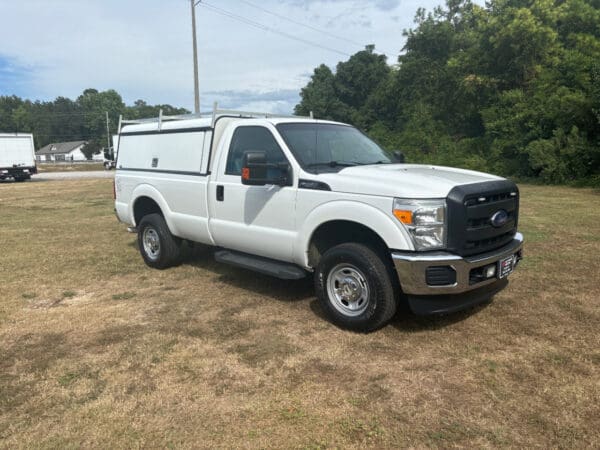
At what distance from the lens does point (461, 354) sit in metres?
3.93

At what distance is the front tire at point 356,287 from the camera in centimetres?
411

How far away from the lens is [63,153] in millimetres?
104375

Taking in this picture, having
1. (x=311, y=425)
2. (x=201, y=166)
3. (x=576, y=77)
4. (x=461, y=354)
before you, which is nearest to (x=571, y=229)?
(x=461, y=354)

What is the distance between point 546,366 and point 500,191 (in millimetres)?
1508

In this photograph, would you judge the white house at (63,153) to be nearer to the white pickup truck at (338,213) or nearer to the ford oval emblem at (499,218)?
the white pickup truck at (338,213)

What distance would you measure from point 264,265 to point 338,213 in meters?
1.15

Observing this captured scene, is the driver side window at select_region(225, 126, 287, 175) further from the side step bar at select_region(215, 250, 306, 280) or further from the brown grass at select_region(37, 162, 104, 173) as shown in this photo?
the brown grass at select_region(37, 162, 104, 173)

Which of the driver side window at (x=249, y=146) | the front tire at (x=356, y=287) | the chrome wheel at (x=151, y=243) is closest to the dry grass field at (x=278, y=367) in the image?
the front tire at (x=356, y=287)

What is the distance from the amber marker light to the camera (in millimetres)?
3889

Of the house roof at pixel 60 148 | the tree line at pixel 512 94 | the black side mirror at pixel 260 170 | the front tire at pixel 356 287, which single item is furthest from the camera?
the house roof at pixel 60 148

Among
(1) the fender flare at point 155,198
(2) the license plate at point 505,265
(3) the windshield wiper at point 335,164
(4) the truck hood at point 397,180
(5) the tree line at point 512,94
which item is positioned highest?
(5) the tree line at point 512,94

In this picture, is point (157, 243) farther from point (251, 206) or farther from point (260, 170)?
point (260, 170)

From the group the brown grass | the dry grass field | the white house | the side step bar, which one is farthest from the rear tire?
the white house

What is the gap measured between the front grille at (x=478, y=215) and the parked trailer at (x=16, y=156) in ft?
97.8
